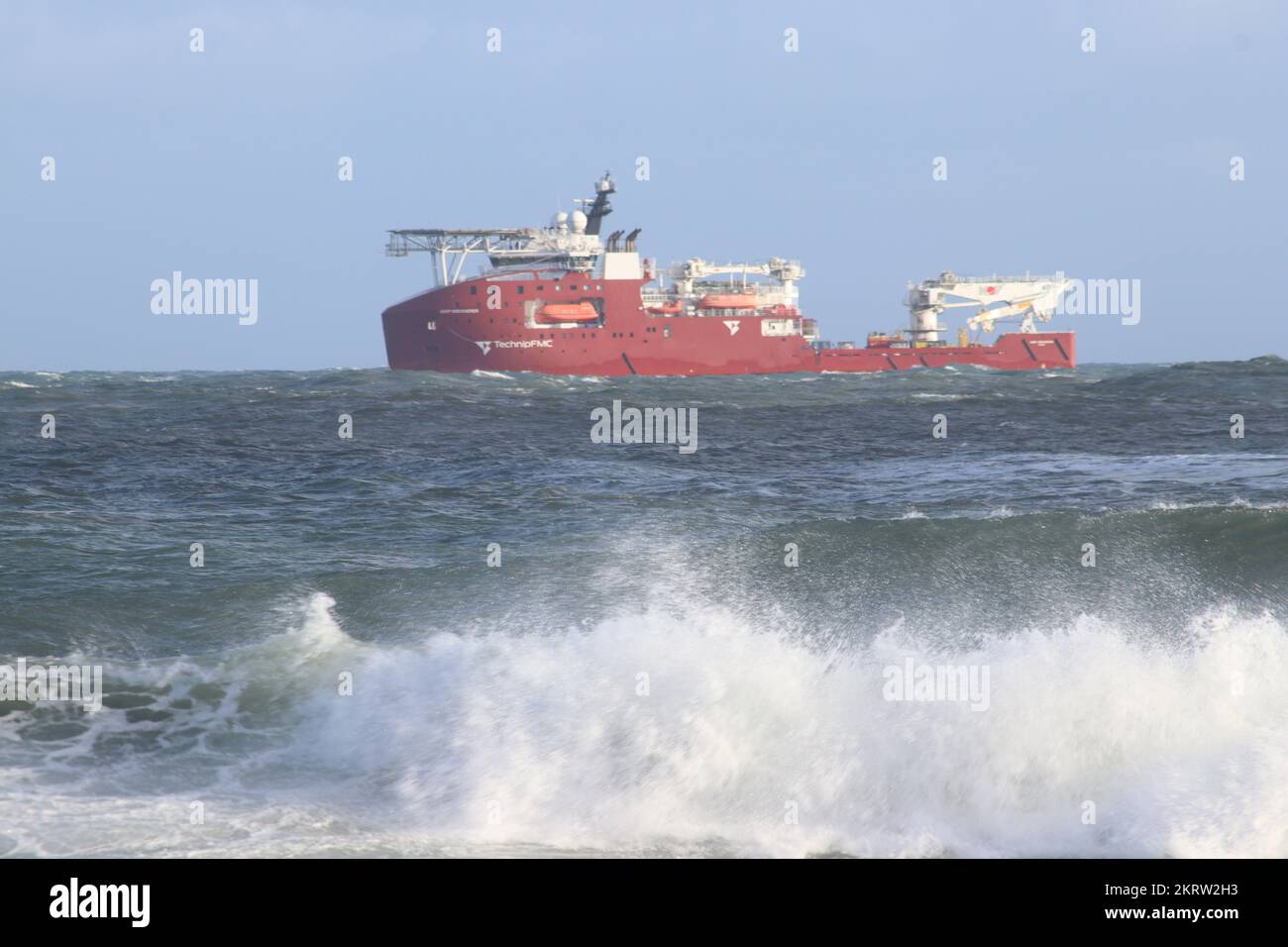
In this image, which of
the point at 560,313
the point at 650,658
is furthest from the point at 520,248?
the point at 650,658

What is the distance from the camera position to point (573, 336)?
181ft

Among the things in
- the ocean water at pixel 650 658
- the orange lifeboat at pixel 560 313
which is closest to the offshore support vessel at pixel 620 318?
the orange lifeboat at pixel 560 313

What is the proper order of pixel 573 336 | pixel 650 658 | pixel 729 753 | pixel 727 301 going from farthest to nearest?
pixel 727 301
pixel 573 336
pixel 650 658
pixel 729 753

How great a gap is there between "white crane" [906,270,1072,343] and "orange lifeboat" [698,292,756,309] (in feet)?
34.2

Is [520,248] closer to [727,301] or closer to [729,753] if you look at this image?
[727,301]

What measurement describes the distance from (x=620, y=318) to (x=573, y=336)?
250cm

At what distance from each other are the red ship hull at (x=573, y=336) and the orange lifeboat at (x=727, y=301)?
561 millimetres

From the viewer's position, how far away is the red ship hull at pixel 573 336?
178 ft

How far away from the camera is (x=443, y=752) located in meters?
7.67

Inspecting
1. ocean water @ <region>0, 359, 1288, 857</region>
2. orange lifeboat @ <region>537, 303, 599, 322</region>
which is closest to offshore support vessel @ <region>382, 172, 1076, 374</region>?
orange lifeboat @ <region>537, 303, 599, 322</region>

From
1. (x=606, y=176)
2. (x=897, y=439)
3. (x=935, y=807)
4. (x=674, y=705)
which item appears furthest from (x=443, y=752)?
(x=606, y=176)
